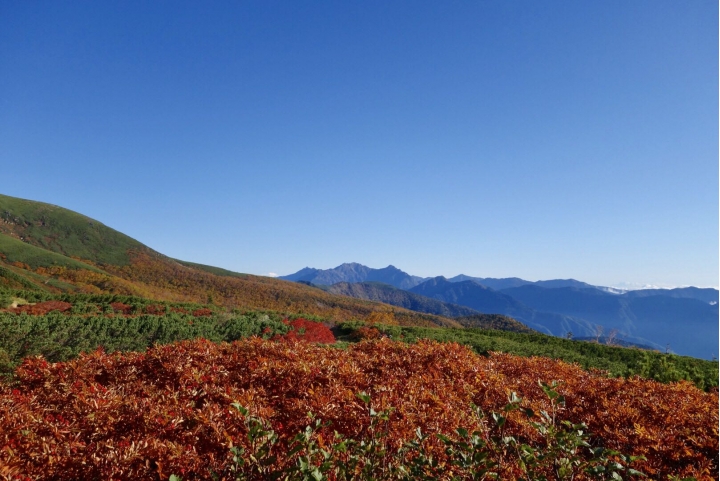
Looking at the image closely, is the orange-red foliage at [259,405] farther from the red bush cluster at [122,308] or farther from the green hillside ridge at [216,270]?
the green hillside ridge at [216,270]

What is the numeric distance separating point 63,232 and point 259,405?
129 metres

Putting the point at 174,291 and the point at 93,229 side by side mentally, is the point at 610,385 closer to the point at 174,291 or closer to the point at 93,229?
the point at 174,291

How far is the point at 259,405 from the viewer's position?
146 inches

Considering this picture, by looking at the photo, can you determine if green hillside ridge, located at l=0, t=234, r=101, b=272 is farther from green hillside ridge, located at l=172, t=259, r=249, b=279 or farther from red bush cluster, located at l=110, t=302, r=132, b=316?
red bush cluster, located at l=110, t=302, r=132, b=316

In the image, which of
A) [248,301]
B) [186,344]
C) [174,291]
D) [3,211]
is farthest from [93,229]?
[186,344]

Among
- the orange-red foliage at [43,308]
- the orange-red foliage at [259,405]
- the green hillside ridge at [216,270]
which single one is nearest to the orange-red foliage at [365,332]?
the orange-red foliage at [259,405]

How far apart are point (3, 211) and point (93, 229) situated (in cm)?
2007

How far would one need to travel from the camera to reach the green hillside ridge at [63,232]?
306 ft

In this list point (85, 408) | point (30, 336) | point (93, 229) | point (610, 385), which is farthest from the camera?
point (93, 229)

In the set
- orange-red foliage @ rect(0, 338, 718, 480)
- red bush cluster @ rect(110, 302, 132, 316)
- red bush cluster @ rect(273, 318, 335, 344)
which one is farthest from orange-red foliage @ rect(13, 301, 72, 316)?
orange-red foliage @ rect(0, 338, 718, 480)

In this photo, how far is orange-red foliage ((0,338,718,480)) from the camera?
2.80m

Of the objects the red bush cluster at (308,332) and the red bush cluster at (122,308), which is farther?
the red bush cluster at (122,308)

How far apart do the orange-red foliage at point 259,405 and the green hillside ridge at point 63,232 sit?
113427 mm

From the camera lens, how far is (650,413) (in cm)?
520
